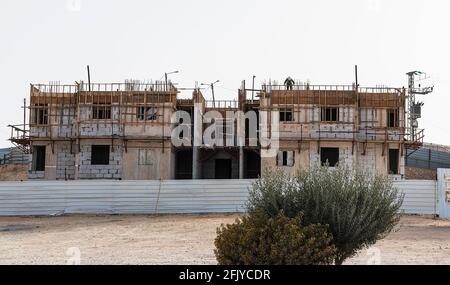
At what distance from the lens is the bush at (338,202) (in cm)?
1130

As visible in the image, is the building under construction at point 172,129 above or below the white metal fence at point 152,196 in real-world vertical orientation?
above

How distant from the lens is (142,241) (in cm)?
Result: 2005

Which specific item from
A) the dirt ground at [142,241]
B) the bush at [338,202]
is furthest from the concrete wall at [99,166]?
the bush at [338,202]

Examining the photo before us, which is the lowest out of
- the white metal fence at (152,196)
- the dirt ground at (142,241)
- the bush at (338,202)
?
the dirt ground at (142,241)

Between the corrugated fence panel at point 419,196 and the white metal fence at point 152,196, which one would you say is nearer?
the corrugated fence panel at point 419,196

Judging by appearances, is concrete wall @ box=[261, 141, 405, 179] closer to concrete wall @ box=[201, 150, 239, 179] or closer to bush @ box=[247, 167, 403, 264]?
A: concrete wall @ box=[201, 150, 239, 179]

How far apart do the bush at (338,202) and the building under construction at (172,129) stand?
29.8m

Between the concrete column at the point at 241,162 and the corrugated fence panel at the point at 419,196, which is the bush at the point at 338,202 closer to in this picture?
the corrugated fence panel at the point at 419,196

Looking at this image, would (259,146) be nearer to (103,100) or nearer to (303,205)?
(103,100)

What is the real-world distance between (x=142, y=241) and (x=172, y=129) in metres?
23.3

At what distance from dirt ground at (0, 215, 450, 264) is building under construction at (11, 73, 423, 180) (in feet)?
44.8

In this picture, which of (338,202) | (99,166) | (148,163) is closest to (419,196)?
(338,202)

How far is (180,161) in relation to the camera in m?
46.8

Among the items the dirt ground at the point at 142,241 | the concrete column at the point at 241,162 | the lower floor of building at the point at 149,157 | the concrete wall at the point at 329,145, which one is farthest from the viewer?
the concrete column at the point at 241,162
